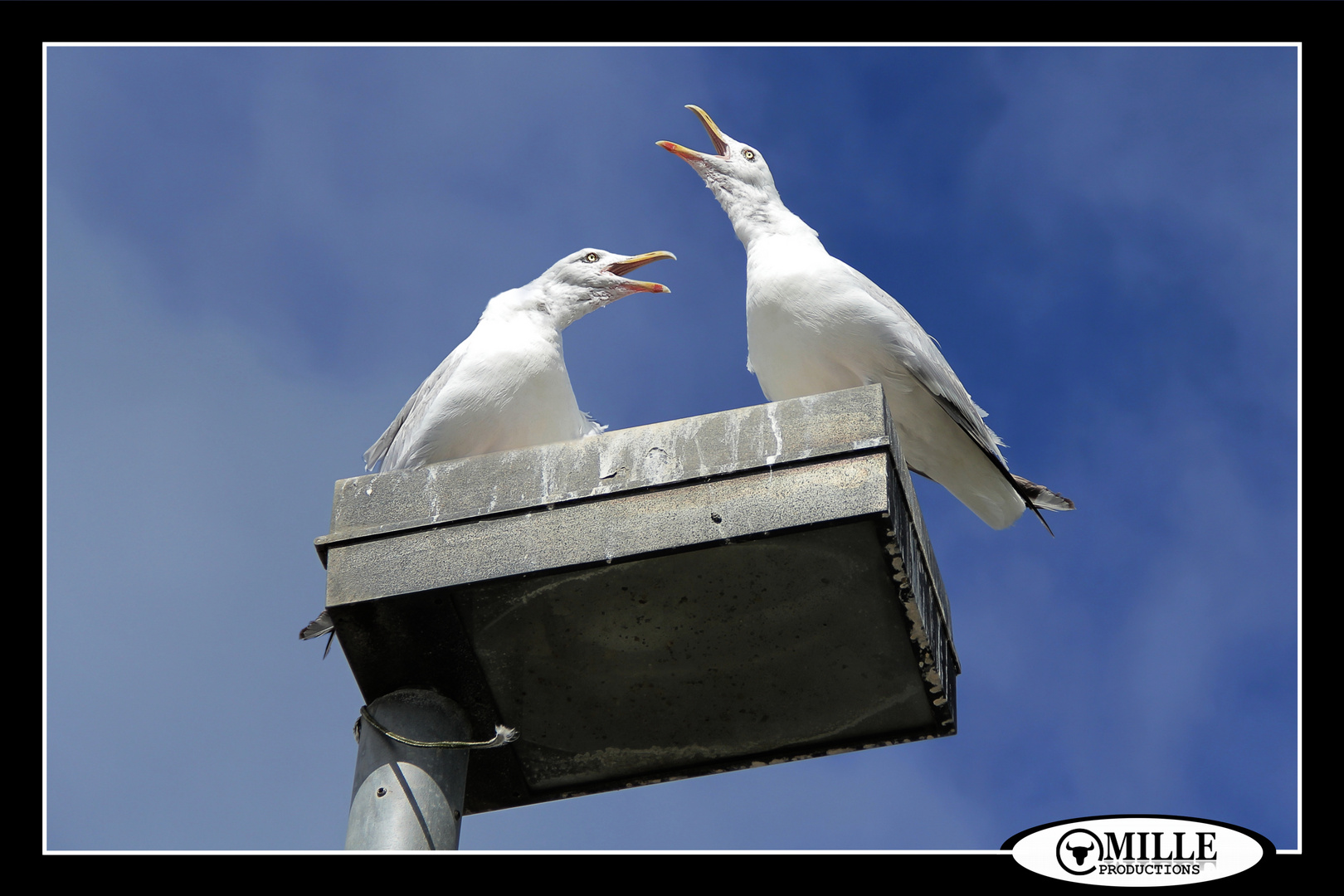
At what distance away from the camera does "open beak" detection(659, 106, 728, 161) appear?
10359 millimetres

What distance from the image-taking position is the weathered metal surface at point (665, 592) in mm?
6578

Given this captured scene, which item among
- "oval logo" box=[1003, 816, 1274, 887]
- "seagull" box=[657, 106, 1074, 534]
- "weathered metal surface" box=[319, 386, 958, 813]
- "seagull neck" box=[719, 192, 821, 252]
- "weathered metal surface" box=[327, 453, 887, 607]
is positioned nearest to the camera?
"weathered metal surface" box=[327, 453, 887, 607]

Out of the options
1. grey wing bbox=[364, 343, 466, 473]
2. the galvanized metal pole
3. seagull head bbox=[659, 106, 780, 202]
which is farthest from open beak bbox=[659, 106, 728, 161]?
the galvanized metal pole

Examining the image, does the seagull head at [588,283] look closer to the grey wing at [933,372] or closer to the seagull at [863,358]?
the seagull at [863,358]

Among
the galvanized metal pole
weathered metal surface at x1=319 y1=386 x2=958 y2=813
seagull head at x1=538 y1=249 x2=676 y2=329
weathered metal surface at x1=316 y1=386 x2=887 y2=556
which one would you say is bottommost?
the galvanized metal pole

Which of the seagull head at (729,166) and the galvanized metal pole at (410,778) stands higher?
the seagull head at (729,166)

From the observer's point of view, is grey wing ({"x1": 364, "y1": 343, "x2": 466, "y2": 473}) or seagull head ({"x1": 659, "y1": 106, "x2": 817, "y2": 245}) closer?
grey wing ({"x1": 364, "y1": 343, "x2": 466, "y2": 473})

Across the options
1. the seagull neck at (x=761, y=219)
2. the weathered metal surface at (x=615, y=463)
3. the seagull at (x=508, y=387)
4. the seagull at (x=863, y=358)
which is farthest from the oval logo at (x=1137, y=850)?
the seagull neck at (x=761, y=219)

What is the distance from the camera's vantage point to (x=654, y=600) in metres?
6.80

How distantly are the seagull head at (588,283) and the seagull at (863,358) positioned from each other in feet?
2.60

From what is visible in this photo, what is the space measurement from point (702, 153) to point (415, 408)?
110 inches

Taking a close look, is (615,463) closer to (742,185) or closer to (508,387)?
(508,387)

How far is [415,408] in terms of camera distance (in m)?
9.13

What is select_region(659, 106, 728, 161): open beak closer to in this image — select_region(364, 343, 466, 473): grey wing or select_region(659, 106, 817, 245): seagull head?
select_region(659, 106, 817, 245): seagull head
